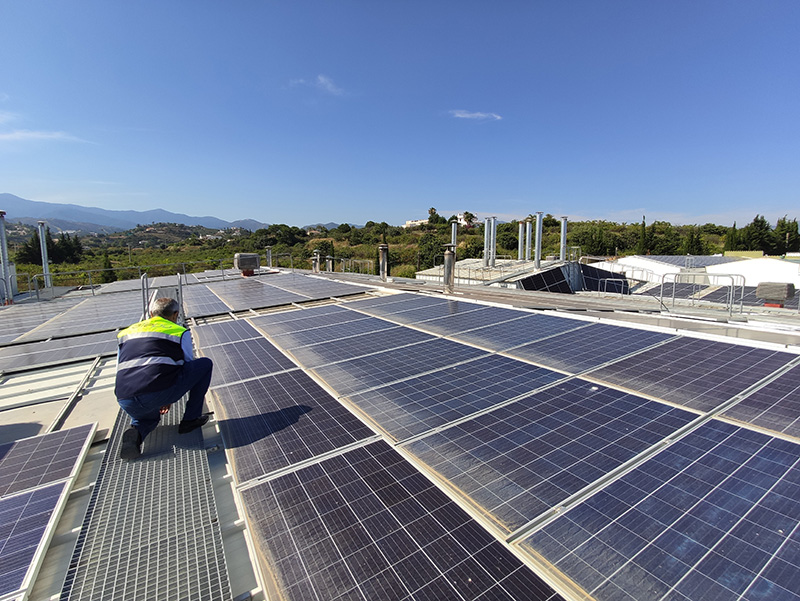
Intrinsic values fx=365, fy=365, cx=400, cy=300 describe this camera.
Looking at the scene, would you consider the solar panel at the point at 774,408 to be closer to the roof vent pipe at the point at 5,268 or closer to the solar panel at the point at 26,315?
the solar panel at the point at 26,315

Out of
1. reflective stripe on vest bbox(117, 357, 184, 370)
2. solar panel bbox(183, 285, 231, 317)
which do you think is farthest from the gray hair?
solar panel bbox(183, 285, 231, 317)

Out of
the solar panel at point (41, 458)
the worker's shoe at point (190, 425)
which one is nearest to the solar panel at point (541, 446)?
the worker's shoe at point (190, 425)

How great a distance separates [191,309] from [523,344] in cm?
1075

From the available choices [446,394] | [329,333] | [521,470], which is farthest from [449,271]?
[521,470]

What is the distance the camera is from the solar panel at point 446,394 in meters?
4.50

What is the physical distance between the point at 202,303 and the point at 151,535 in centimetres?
1205

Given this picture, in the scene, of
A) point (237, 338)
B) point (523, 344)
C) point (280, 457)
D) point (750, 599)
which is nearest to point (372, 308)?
point (237, 338)

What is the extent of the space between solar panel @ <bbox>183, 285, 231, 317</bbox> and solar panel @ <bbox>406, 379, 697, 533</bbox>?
32.2ft

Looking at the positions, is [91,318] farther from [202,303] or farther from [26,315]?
[26,315]

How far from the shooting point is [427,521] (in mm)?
2957

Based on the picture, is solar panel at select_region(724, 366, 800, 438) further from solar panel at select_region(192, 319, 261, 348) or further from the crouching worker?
solar panel at select_region(192, 319, 261, 348)

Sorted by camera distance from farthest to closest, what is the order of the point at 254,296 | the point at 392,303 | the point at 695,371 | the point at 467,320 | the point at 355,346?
the point at 254,296 → the point at 392,303 → the point at 467,320 → the point at 355,346 → the point at 695,371

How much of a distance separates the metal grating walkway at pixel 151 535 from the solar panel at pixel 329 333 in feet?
13.1

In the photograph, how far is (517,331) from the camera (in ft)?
26.6
